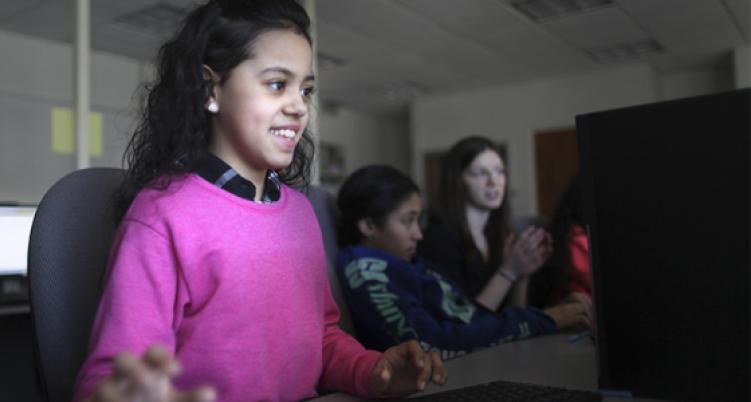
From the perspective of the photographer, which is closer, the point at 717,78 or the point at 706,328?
the point at 706,328

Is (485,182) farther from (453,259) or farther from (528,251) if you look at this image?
(528,251)

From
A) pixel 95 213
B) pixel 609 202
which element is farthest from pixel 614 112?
pixel 95 213

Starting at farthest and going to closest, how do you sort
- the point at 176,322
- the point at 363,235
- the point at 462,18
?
the point at 462,18 → the point at 363,235 → the point at 176,322

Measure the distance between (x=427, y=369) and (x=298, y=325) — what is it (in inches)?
8.5

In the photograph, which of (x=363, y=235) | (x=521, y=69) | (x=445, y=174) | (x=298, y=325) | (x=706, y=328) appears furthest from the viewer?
(x=521, y=69)

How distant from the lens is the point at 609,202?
0.61 meters

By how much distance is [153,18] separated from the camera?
4043 millimetres

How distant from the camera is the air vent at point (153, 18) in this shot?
3871 millimetres

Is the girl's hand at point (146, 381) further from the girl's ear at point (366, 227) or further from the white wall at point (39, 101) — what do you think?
the white wall at point (39, 101)

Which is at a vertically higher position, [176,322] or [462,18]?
[462,18]

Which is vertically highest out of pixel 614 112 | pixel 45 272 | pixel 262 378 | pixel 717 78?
pixel 717 78

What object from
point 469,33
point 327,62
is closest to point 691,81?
point 469,33

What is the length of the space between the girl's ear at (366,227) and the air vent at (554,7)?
3055mm

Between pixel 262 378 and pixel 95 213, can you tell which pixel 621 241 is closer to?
pixel 262 378
